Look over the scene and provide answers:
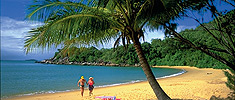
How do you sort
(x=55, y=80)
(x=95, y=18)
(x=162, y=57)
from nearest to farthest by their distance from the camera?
1. (x=95, y=18)
2. (x=55, y=80)
3. (x=162, y=57)

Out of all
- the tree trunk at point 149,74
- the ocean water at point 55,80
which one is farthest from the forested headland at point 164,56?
the tree trunk at point 149,74

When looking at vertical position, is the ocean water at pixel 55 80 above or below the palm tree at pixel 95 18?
below

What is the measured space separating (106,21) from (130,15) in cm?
67

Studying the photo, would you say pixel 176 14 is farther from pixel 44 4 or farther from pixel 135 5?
pixel 44 4

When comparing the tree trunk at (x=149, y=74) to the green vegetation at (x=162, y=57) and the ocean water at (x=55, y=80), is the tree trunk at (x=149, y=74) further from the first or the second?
the green vegetation at (x=162, y=57)

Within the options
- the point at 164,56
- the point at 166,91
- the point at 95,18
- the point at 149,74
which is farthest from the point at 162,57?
the point at 95,18

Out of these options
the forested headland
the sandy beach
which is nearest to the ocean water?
the sandy beach

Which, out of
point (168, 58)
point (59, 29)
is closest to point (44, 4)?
point (59, 29)

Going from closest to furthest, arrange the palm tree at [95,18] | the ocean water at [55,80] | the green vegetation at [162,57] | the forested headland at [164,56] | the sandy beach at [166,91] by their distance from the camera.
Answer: the palm tree at [95,18] < the sandy beach at [166,91] < the ocean water at [55,80] < the forested headland at [164,56] < the green vegetation at [162,57]

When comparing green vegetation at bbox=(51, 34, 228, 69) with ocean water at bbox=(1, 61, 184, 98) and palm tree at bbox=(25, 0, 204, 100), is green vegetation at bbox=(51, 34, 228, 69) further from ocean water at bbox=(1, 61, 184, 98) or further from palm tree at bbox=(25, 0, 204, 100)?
palm tree at bbox=(25, 0, 204, 100)

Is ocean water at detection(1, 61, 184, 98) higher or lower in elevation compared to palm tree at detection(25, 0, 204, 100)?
lower

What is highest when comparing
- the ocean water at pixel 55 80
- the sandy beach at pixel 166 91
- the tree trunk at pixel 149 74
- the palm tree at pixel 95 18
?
the palm tree at pixel 95 18

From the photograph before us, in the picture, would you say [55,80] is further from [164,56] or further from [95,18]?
[164,56]

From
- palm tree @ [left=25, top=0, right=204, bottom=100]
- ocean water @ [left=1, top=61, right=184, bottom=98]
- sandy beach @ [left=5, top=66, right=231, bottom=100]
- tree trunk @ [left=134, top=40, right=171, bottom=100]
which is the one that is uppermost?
palm tree @ [left=25, top=0, right=204, bottom=100]
